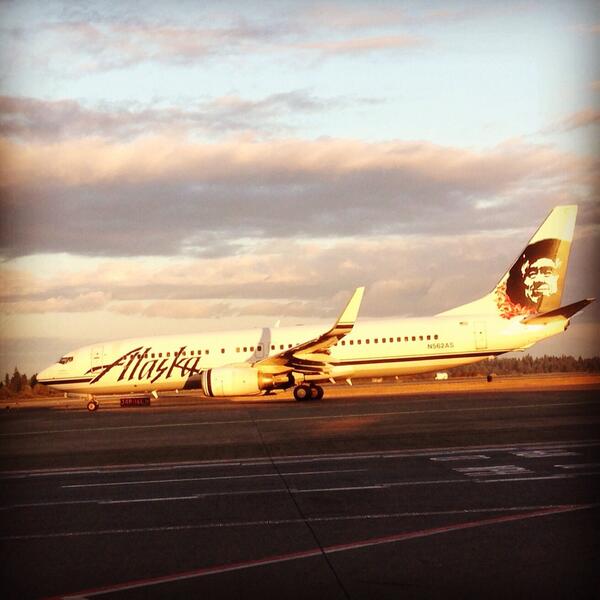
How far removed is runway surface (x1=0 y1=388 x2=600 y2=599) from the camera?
827cm

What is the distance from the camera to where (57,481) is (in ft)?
53.3

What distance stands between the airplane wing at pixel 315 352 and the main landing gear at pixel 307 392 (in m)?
0.79

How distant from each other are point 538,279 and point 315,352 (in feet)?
38.3

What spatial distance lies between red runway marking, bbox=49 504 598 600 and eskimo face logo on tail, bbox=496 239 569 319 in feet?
101

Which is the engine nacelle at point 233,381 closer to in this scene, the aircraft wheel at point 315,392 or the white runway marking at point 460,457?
the aircraft wheel at point 315,392

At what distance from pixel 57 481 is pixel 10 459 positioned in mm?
5081

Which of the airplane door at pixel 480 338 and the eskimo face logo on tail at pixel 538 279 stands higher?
the eskimo face logo on tail at pixel 538 279

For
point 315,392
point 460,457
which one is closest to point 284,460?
point 460,457

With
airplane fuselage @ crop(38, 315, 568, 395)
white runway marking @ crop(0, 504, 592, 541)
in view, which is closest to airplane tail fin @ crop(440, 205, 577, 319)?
airplane fuselage @ crop(38, 315, 568, 395)

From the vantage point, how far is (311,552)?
937 centimetres

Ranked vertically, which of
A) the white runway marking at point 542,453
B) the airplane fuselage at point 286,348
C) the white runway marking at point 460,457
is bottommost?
the white runway marking at point 542,453

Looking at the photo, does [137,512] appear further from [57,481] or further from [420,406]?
[420,406]

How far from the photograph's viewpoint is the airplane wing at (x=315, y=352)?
35969 millimetres

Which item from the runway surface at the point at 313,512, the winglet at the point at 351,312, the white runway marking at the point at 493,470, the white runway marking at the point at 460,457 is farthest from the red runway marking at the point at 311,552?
the winglet at the point at 351,312
